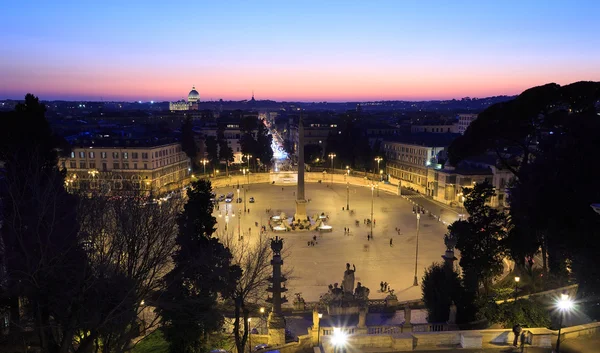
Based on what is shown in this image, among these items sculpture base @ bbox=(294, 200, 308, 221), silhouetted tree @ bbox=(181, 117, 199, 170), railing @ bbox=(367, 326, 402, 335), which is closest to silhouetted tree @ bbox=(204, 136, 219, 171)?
silhouetted tree @ bbox=(181, 117, 199, 170)

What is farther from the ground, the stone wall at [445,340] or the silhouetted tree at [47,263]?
the silhouetted tree at [47,263]

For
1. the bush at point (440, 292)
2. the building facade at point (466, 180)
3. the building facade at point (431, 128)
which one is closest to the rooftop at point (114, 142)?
the building facade at point (466, 180)

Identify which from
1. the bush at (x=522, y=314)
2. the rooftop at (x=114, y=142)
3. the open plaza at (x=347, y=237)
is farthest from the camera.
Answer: the rooftop at (x=114, y=142)

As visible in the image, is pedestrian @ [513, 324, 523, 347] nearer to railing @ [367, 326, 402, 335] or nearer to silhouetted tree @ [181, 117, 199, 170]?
railing @ [367, 326, 402, 335]

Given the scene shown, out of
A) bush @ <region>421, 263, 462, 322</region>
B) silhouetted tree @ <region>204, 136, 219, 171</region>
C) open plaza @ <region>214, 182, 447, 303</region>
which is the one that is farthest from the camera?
silhouetted tree @ <region>204, 136, 219, 171</region>

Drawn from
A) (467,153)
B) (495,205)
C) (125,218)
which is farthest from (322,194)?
(125,218)

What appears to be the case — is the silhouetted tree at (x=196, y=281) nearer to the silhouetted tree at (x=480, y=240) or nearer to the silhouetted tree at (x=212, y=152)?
the silhouetted tree at (x=480, y=240)

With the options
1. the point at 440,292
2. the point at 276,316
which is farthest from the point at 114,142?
the point at 440,292

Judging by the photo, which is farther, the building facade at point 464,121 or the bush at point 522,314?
the building facade at point 464,121
